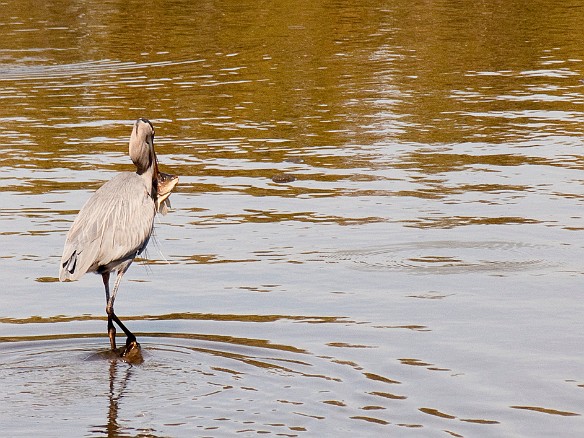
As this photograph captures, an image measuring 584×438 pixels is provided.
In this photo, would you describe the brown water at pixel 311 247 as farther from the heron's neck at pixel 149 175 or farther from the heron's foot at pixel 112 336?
the heron's neck at pixel 149 175

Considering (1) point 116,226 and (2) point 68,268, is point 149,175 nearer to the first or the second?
(1) point 116,226

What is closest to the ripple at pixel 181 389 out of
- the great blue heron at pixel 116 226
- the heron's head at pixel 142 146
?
the great blue heron at pixel 116 226

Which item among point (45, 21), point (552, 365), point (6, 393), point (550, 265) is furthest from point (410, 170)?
point (45, 21)

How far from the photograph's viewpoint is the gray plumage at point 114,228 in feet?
26.6

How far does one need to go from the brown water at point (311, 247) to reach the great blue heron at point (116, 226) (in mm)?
491

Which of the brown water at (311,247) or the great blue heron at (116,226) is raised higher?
the great blue heron at (116,226)

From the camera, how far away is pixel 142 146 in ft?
28.0

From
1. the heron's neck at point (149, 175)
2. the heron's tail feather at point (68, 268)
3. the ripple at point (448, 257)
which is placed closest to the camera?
the heron's tail feather at point (68, 268)

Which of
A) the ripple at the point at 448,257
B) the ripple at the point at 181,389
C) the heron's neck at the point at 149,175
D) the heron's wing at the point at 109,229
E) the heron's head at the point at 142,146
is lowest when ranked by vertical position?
the ripple at the point at 181,389

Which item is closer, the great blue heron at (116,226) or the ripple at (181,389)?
the ripple at (181,389)

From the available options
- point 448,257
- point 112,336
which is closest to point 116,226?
point 112,336

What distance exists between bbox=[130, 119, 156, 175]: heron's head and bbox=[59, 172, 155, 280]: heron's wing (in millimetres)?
157

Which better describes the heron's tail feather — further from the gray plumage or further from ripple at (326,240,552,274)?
ripple at (326,240,552,274)

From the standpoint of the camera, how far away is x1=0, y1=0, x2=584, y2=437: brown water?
724 cm
